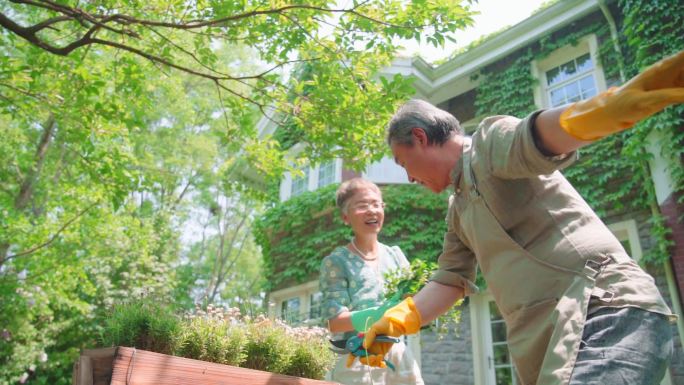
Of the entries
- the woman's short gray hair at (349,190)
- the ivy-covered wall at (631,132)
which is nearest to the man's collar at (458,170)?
the woman's short gray hair at (349,190)

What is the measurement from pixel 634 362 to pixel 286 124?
3.97 metres

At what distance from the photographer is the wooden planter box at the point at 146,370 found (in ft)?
4.90

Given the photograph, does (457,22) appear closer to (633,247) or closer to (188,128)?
(633,247)

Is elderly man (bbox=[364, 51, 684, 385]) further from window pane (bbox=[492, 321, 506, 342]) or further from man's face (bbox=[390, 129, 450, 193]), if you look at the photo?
window pane (bbox=[492, 321, 506, 342])

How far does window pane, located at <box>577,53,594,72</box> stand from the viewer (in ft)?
23.9

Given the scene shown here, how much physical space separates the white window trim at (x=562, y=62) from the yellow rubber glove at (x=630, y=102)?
22.1 ft

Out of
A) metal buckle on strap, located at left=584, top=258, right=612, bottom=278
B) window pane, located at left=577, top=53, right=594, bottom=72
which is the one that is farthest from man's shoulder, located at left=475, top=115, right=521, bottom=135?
window pane, located at left=577, top=53, right=594, bottom=72

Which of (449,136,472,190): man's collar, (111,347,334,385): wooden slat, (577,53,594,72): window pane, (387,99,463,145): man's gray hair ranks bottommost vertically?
(111,347,334,385): wooden slat

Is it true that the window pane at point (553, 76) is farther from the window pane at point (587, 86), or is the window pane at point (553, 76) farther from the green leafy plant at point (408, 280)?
the green leafy plant at point (408, 280)

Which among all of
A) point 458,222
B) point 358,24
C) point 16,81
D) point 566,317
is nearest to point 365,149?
point 358,24

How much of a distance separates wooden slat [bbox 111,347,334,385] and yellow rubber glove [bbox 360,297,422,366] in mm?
376

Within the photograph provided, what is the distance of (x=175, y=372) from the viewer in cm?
163

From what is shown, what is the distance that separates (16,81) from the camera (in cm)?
424

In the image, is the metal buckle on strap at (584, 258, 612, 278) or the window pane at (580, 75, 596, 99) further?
the window pane at (580, 75, 596, 99)
